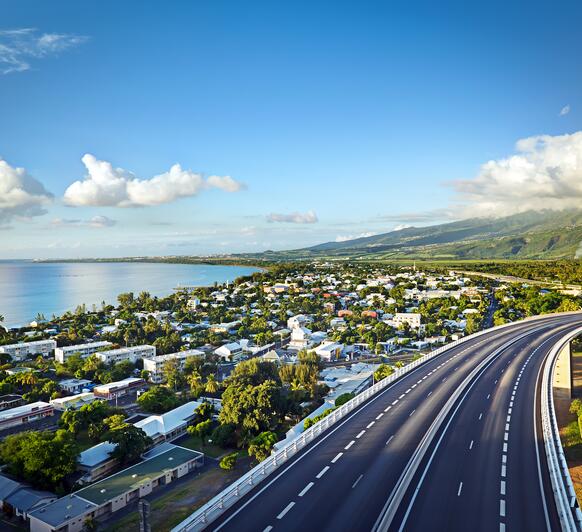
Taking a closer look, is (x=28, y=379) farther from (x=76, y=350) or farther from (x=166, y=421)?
(x=166, y=421)

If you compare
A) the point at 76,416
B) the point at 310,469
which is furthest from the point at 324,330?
the point at 310,469

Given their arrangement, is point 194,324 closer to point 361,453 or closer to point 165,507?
point 165,507

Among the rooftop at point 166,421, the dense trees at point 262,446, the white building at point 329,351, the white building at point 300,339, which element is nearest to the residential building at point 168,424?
the rooftop at point 166,421

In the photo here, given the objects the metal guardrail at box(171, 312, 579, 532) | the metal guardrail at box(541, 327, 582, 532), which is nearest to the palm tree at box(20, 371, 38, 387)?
the metal guardrail at box(171, 312, 579, 532)

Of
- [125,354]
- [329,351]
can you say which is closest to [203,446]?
[329,351]

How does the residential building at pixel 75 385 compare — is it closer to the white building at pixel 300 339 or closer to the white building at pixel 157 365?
the white building at pixel 157 365
